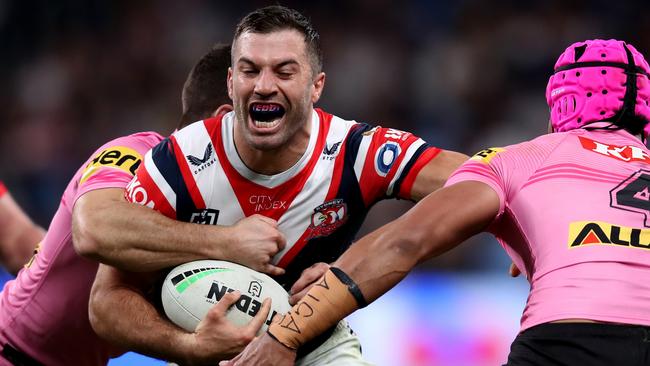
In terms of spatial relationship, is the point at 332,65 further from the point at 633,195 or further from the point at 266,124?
the point at 633,195

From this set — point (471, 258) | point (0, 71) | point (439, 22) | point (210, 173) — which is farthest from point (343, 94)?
point (210, 173)

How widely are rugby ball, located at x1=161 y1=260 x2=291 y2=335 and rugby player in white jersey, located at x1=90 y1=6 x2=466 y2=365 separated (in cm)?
19

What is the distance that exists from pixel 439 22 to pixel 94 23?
3.69m

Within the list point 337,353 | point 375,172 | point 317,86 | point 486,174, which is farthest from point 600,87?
point 337,353

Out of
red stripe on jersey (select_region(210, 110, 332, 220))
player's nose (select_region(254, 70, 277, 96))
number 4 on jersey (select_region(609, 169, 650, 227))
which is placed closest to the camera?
number 4 on jersey (select_region(609, 169, 650, 227))

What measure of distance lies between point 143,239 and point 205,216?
0.31 metres

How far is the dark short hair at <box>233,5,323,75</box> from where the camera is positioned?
443 cm

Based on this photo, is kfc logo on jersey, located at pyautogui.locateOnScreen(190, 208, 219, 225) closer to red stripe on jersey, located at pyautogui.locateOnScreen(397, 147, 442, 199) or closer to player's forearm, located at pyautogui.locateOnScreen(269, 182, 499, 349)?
red stripe on jersey, located at pyautogui.locateOnScreen(397, 147, 442, 199)

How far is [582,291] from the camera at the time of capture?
3.37m

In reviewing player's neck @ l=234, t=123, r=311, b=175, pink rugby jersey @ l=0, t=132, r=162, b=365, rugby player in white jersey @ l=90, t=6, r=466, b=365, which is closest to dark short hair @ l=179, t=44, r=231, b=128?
pink rugby jersey @ l=0, t=132, r=162, b=365

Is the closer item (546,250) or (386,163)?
(546,250)

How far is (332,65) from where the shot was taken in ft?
36.0

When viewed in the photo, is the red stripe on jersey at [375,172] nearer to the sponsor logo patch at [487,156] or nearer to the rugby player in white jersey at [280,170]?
the rugby player in white jersey at [280,170]

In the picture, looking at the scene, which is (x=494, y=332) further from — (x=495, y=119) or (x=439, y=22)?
(x=439, y=22)
